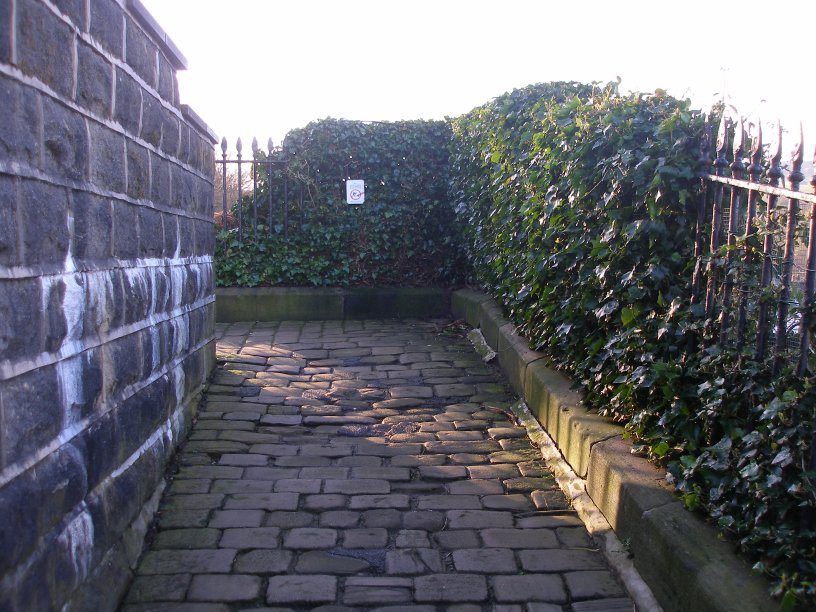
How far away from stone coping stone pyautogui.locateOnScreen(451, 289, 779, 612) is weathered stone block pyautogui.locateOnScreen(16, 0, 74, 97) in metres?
2.59

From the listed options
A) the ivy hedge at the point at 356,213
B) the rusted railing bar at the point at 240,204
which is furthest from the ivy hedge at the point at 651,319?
the rusted railing bar at the point at 240,204

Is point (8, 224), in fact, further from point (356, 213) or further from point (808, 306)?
point (356, 213)

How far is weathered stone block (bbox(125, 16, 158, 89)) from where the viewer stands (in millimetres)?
3203

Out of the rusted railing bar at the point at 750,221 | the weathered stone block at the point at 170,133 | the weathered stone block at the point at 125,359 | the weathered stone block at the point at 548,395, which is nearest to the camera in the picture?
the rusted railing bar at the point at 750,221

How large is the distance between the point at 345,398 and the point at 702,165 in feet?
10.3

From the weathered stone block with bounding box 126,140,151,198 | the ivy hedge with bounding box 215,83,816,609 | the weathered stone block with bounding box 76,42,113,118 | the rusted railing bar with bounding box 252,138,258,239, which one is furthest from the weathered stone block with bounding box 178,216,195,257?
the rusted railing bar with bounding box 252,138,258,239

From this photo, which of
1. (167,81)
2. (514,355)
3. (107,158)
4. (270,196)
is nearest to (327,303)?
(270,196)

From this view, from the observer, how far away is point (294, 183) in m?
9.04

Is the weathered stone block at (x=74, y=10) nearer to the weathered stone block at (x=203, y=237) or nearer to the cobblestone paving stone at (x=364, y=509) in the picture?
the cobblestone paving stone at (x=364, y=509)

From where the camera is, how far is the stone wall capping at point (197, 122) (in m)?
4.42

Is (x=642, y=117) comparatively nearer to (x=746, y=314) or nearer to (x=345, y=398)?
(x=746, y=314)

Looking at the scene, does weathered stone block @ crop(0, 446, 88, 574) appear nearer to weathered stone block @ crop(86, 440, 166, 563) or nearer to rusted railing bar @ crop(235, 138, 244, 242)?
weathered stone block @ crop(86, 440, 166, 563)

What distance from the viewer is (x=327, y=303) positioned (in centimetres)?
877

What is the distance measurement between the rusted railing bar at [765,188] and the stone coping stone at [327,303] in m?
5.86
